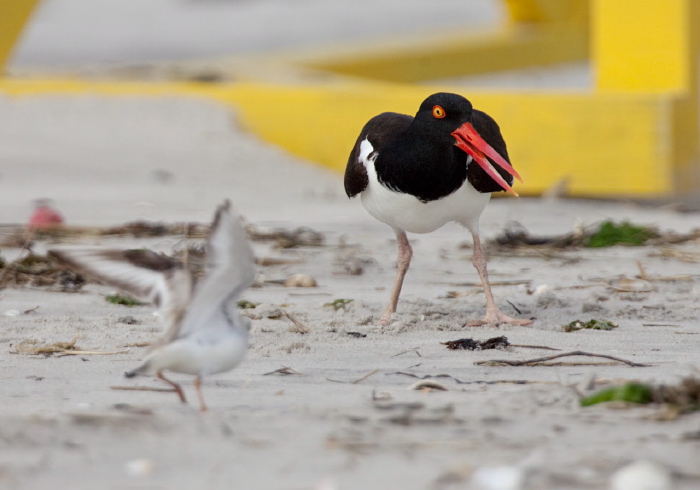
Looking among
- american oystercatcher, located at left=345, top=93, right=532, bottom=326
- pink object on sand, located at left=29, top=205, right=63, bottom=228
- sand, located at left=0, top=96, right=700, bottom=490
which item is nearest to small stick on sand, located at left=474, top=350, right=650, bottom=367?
sand, located at left=0, top=96, right=700, bottom=490

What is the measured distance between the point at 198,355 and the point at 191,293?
0.17 metres

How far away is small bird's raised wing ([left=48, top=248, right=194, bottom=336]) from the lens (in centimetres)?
304

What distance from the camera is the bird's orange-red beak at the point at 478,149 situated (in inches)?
170

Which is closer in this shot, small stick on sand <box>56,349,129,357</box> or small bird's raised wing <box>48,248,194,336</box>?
small bird's raised wing <box>48,248,194,336</box>

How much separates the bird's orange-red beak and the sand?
2.04ft

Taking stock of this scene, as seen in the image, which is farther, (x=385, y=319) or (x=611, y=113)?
(x=611, y=113)

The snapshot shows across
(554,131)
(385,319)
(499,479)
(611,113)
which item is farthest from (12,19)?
(499,479)

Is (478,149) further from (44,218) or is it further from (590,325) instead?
(44,218)

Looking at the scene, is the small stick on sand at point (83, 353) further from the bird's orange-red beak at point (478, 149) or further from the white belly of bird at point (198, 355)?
the bird's orange-red beak at point (478, 149)

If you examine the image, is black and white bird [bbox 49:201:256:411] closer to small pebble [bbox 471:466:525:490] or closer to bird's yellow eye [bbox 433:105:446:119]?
small pebble [bbox 471:466:525:490]

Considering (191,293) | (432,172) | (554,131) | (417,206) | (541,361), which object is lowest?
(541,361)

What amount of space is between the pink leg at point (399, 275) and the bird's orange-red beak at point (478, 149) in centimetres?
61

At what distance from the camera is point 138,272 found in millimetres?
3107

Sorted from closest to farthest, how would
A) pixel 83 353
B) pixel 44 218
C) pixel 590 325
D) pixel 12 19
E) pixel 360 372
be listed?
pixel 360 372
pixel 83 353
pixel 590 325
pixel 44 218
pixel 12 19
